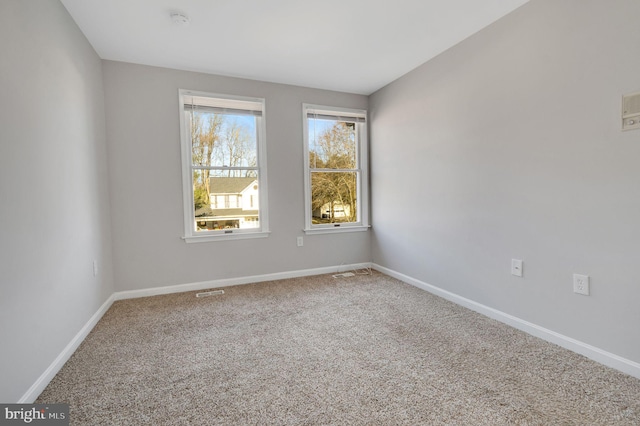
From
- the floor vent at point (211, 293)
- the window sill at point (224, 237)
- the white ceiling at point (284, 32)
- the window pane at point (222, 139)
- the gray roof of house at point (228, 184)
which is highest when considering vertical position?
the white ceiling at point (284, 32)

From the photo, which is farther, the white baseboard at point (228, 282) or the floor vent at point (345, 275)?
the floor vent at point (345, 275)

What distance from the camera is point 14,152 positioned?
1528mm

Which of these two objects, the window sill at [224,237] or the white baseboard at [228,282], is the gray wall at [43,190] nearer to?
the white baseboard at [228,282]

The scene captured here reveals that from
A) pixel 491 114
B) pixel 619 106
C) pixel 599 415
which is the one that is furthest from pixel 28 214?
pixel 619 106

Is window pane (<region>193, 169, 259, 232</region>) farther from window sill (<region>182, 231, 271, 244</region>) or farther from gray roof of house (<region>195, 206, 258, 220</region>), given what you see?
window sill (<region>182, 231, 271, 244</region>)

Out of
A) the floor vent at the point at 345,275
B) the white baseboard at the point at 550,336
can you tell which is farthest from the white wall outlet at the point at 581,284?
the floor vent at the point at 345,275

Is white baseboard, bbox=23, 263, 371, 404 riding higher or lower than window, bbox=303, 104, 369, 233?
lower

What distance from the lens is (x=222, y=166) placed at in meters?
3.54

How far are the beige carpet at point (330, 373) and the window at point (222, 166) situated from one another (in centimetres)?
A: 110

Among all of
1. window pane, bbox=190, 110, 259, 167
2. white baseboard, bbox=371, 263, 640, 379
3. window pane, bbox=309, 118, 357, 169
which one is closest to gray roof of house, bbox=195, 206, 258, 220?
window pane, bbox=190, 110, 259, 167

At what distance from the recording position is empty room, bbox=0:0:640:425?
5.21ft

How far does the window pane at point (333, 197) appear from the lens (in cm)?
401

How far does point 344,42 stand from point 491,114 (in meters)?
1.42

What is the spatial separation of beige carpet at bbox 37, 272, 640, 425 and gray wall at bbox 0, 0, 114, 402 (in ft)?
1.01
